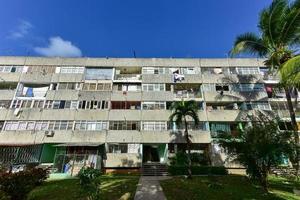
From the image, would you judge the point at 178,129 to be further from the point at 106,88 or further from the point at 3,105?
the point at 3,105

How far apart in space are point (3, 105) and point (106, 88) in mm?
15870

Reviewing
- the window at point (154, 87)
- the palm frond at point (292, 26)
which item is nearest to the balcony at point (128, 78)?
the window at point (154, 87)

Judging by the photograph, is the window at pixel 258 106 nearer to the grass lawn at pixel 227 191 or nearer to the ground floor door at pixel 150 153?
the grass lawn at pixel 227 191

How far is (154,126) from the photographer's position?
28.2 metres

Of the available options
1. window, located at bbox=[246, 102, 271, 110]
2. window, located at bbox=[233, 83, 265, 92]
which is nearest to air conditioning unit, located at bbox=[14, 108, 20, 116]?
window, located at bbox=[233, 83, 265, 92]

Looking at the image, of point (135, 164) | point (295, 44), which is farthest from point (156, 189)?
point (295, 44)

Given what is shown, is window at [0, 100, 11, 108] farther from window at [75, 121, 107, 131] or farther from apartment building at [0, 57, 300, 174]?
window at [75, 121, 107, 131]

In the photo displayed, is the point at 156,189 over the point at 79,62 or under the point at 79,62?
under

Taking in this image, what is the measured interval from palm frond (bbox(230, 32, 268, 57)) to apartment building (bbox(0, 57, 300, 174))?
32.8 feet

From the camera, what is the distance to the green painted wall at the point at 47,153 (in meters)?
25.8

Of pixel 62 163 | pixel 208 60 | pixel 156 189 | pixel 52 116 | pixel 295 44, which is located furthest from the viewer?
pixel 208 60

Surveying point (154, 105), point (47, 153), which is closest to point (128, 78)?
point (154, 105)

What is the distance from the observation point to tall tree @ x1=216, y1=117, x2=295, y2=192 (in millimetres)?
13391

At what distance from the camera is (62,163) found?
23.7m
